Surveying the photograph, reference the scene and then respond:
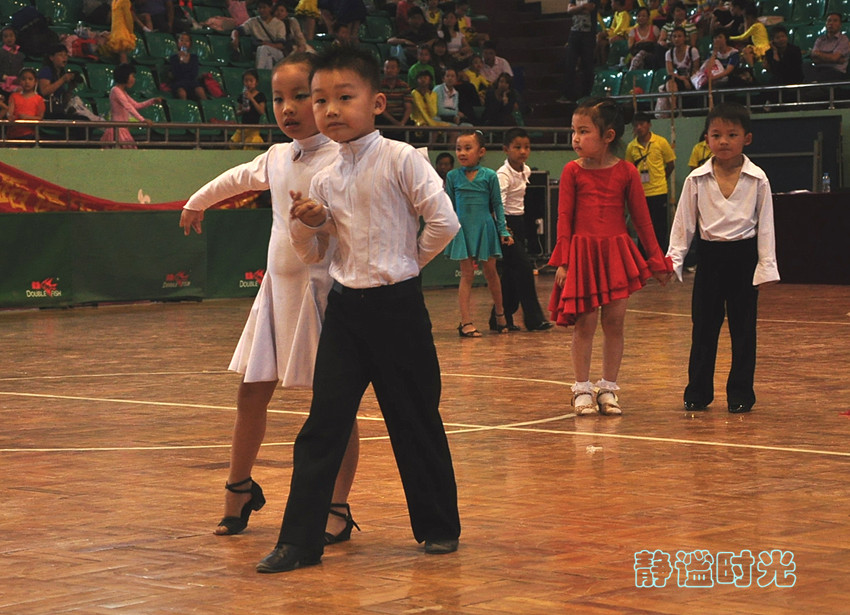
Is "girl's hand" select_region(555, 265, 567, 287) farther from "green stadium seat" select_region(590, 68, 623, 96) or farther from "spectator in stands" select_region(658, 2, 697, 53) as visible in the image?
"green stadium seat" select_region(590, 68, 623, 96)

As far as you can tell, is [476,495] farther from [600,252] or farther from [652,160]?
[652,160]

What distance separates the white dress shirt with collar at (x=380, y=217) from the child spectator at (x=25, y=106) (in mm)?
12820

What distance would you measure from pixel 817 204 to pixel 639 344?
8.45 metres

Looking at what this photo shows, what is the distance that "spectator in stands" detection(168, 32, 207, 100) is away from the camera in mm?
20016

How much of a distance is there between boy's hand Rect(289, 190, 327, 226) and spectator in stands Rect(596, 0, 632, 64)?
21.5 m

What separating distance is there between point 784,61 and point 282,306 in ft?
59.3

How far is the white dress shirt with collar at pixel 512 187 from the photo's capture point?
14562 millimetres

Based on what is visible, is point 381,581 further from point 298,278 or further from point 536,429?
point 536,429

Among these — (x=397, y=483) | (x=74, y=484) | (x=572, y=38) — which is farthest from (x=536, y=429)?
(x=572, y=38)

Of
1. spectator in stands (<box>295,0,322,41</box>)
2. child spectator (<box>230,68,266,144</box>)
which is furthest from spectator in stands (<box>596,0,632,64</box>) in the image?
child spectator (<box>230,68,266,144</box>)

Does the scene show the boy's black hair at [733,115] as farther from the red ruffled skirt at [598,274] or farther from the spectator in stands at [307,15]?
the spectator in stands at [307,15]

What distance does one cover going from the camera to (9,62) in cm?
1766

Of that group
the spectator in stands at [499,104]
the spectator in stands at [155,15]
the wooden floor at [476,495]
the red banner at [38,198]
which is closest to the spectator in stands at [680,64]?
the spectator in stands at [499,104]

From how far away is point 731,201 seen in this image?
870 cm
